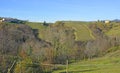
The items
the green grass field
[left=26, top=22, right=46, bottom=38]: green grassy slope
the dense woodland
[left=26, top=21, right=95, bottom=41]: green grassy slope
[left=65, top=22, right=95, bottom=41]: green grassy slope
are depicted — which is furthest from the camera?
[left=26, top=22, right=46, bottom=38]: green grassy slope

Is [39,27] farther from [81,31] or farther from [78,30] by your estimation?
[81,31]

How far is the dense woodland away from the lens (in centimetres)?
3674

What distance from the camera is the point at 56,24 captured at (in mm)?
136250

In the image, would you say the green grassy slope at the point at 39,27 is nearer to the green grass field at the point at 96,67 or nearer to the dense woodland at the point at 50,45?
the dense woodland at the point at 50,45

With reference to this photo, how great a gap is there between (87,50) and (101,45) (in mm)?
9213

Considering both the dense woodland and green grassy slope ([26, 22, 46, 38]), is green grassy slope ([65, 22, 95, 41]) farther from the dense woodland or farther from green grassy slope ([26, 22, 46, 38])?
green grassy slope ([26, 22, 46, 38])

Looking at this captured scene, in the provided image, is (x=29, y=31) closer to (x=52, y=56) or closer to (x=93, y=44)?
(x=93, y=44)

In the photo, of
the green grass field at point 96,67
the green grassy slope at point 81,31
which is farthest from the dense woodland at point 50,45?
the green grass field at point 96,67

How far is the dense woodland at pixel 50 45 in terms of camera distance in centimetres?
3674

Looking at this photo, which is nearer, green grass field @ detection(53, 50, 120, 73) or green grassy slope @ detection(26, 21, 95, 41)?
green grass field @ detection(53, 50, 120, 73)

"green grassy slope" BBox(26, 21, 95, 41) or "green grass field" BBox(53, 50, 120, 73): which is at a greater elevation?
"green grassy slope" BBox(26, 21, 95, 41)

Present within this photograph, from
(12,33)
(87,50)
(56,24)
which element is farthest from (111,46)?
(56,24)

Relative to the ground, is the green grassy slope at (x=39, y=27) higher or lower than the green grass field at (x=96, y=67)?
higher

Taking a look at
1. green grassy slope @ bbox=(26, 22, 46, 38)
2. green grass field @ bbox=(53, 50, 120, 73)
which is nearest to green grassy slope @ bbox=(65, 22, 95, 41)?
green grassy slope @ bbox=(26, 22, 46, 38)
